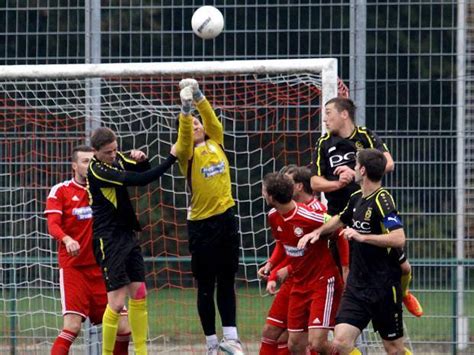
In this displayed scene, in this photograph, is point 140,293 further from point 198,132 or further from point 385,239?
point 385,239

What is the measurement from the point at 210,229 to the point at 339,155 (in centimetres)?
117

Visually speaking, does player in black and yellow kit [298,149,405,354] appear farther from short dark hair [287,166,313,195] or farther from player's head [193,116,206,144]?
player's head [193,116,206,144]

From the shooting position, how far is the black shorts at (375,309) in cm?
953

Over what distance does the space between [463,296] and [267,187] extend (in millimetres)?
2905

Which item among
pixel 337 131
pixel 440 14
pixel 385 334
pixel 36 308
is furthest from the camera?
pixel 36 308

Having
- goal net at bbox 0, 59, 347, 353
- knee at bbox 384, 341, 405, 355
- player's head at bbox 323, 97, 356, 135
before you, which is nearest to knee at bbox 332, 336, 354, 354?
knee at bbox 384, 341, 405, 355

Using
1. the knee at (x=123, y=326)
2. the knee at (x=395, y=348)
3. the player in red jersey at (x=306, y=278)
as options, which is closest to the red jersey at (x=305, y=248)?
the player in red jersey at (x=306, y=278)

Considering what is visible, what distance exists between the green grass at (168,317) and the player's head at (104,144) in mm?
2459

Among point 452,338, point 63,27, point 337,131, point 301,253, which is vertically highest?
point 63,27

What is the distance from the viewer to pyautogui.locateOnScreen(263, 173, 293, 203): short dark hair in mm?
9883

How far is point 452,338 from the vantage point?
12086mm

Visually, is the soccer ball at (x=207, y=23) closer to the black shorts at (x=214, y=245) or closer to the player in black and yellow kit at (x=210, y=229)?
the player in black and yellow kit at (x=210, y=229)

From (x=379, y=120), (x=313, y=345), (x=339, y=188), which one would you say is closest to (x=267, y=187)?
(x=339, y=188)

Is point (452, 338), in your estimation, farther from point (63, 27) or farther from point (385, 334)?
point (63, 27)
